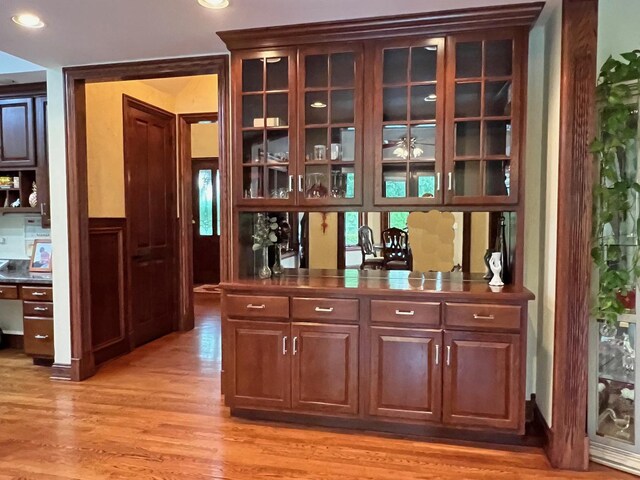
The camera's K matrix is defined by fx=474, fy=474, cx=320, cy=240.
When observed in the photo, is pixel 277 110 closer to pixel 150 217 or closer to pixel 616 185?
pixel 616 185

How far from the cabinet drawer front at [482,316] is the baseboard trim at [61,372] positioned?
9.95 feet

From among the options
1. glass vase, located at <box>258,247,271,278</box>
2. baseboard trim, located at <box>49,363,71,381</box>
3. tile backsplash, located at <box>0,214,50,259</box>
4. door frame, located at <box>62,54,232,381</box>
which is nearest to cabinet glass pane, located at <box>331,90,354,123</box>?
glass vase, located at <box>258,247,271,278</box>

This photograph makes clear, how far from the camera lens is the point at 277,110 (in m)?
3.07

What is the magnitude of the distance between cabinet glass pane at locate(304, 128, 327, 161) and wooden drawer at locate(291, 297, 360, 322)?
897 millimetres

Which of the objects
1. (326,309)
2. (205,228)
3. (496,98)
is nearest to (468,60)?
(496,98)

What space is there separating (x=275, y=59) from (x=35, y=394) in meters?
2.98

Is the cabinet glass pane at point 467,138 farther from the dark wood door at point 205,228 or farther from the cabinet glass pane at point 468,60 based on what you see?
the dark wood door at point 205,228

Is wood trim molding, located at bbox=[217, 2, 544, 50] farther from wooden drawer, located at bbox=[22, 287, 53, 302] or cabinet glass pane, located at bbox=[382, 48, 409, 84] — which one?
wooden drawer, located at bbox=[22, 287, 53, 302]

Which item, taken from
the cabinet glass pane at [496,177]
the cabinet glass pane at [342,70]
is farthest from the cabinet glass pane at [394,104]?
the cabinet glass pane at [496,177]

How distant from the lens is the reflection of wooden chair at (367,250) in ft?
10.9

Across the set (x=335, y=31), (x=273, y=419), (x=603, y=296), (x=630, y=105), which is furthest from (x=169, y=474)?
(x=630, y=105)

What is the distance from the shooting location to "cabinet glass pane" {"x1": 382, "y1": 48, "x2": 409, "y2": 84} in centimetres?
286

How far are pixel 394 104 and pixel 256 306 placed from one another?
4.96 ft

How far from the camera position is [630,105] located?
2.46 metres
